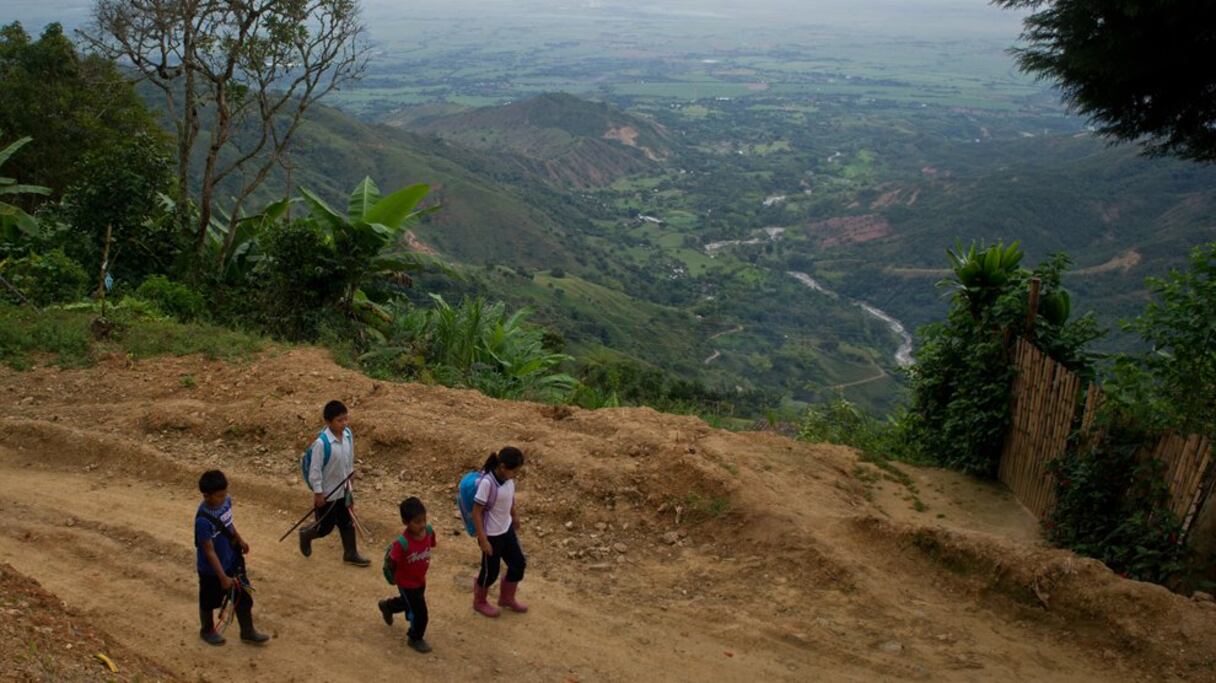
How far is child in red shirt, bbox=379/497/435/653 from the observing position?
5070 mm

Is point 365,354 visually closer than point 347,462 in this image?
No

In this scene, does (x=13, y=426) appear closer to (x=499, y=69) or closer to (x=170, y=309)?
(x=170, y=309)

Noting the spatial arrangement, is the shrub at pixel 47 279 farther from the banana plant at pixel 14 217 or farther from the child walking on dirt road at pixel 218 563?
the child walking on dirt road at pixel 218 563

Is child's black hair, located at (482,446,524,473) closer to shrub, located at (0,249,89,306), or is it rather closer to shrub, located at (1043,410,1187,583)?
shrub, located at (1043,410,1187,583)

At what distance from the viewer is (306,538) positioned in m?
6.20

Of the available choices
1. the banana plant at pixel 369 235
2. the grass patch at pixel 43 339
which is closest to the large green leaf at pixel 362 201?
the banana plant at pixel 369 235

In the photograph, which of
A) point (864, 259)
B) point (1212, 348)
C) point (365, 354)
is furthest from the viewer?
point (864, 259)

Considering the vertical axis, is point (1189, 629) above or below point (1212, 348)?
below

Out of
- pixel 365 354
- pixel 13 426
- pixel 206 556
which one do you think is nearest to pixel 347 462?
pixel 206 556

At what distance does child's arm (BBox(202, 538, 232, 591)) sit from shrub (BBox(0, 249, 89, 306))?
772cm

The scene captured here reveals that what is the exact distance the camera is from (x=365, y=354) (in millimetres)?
10391

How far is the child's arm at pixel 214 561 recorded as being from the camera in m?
4.90

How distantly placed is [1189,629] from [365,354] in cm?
806

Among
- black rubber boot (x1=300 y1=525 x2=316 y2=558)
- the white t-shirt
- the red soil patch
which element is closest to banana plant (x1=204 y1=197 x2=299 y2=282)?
black rubber boot (x1=300 y1=525 x2=316 y2=558)
